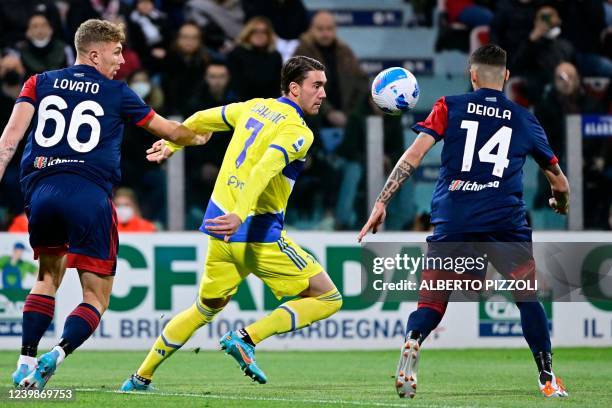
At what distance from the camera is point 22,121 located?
7473mm

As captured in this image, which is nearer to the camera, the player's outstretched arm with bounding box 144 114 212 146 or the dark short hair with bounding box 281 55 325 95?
the player's outstretched arm with bounding box 144 114 212 146

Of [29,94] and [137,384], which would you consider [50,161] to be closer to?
[29,94]

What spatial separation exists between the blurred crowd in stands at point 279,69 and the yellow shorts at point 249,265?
527 centimetres

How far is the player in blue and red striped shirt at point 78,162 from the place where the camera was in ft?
24.2

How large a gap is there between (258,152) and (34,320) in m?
1.68

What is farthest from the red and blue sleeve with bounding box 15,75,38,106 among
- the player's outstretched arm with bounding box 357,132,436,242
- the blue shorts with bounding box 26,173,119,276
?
the player's outstretched arm with bounding box 357,132,436,242

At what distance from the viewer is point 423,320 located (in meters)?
7.54

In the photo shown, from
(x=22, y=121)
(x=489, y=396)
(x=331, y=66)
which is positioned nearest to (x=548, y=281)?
(x=331, y=66)

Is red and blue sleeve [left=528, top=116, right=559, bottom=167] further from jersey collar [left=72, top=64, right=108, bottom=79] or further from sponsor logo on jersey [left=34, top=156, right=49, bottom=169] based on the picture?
sponsor logo on jersey [left=34, top=156, right=49, bottom=169]

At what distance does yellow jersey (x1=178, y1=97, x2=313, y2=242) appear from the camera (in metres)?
7.68

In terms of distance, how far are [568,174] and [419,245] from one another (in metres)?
1.73

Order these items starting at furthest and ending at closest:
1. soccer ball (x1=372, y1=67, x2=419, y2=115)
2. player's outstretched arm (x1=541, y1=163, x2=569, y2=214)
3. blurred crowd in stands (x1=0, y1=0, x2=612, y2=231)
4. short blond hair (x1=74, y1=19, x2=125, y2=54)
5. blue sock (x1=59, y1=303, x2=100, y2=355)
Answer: blurred crowd in stands (x1=0, y1=0, x2=612, y2=231) < soccer ball (x1=372, y1=67, x2=419, y2=115) < player's outstretched arm (x1=541, y1=163, x2=569, y2=214) < short blond hair (x1=74, y1=19, x2=125, y2=54) < blue sock (x1=59, y1=303, x2=100, y2=355)

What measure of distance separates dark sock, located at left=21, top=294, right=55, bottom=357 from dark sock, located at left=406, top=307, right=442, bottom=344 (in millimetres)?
2165

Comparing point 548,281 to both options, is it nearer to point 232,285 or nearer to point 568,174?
point 568,174
